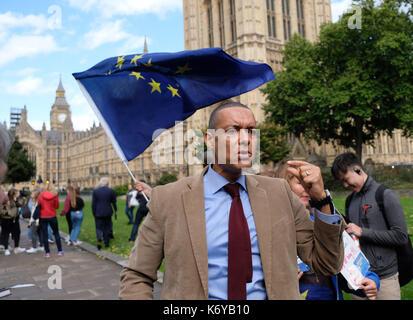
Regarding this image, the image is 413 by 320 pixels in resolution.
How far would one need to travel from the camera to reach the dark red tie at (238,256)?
1.66 metres

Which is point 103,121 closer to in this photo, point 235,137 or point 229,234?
point 235,137

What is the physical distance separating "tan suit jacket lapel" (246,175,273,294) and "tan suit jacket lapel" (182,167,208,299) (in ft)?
0.85

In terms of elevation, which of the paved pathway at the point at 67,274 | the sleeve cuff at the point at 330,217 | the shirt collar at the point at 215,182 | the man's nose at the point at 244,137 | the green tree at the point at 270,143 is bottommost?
the paved pathway at the point at 67,274

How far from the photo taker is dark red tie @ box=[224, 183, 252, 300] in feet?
5.45

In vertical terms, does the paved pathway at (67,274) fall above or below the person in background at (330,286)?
below

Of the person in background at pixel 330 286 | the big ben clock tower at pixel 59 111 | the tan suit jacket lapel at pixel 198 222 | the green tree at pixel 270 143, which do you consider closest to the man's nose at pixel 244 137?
the tan suit jacket lapel at pixel 198 222

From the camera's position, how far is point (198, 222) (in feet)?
5.73

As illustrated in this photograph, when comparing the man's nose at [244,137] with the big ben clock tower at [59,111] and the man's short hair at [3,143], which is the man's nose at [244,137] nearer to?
the man's short hair at [3,143]

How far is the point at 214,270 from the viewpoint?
1715 mm

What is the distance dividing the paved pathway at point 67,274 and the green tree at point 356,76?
18983 millimetres

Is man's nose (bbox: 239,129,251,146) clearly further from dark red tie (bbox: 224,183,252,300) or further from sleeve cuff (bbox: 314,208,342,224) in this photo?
sleeve cuff (bbox: 314,208,342,224)

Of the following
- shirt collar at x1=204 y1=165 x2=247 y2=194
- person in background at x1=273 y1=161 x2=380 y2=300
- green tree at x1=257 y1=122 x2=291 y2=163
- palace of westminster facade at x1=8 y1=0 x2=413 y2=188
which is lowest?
person in background at x1=273 y1=161 x2=380 y2=300

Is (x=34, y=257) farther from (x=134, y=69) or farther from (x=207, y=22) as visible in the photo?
(x=207, y=22)

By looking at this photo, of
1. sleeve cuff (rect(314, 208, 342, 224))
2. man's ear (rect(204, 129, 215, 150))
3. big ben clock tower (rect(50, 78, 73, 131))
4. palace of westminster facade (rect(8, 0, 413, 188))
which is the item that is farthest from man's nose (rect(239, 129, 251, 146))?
big ben clock tower (rect(50, 78, 73, 131))
